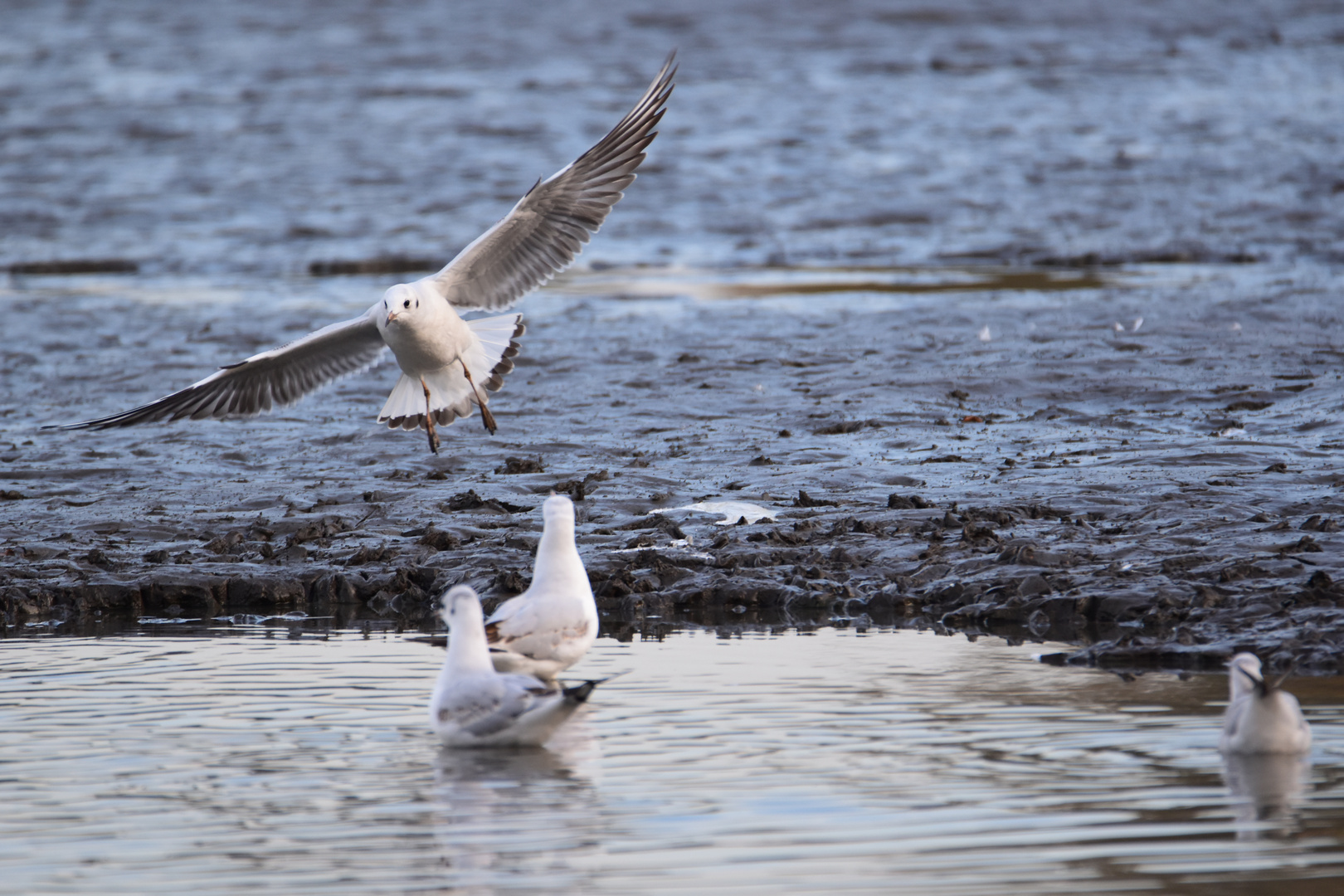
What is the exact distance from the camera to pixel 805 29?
33156 mm

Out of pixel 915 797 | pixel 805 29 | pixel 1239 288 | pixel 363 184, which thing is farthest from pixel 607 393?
pixel 805 29

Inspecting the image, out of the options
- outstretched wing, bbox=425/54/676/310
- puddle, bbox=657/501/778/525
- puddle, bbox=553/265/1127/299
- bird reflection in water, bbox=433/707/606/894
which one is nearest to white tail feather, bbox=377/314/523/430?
outstretched wing, bbox=425/54/676/310

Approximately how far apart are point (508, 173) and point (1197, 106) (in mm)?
10294

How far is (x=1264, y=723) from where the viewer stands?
18.1 feet

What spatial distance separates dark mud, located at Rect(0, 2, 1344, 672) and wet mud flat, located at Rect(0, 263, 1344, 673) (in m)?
0.04

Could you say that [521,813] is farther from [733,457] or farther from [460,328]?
[733,457]

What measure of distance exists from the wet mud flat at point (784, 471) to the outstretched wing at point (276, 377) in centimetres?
60

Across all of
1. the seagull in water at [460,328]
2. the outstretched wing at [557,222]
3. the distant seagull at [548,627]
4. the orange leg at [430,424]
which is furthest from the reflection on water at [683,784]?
the outstretched wing at [557,222]

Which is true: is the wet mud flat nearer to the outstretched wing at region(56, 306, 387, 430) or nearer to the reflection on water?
the outstretched wing at region(56, 306, 387, 430)

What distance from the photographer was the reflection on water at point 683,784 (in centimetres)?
489

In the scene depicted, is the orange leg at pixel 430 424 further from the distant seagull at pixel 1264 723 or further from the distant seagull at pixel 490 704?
the distant seagull at pixel 1264 723

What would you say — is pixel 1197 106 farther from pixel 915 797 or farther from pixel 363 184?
pixel 915 797

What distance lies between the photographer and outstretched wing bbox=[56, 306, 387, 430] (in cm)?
1020

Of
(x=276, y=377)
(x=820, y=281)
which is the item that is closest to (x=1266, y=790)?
(x=276, y=377)
